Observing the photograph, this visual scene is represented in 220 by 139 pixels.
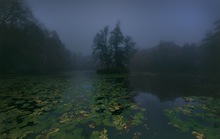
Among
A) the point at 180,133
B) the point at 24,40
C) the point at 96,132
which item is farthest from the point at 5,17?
the point at 180,133

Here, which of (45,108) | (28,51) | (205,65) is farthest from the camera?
(205,65)

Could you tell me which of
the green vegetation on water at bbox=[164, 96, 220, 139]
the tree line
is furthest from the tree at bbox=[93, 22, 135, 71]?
the green vegetation on water at bbox=[164, 96, 220, 139]

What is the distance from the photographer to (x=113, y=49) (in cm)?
4262

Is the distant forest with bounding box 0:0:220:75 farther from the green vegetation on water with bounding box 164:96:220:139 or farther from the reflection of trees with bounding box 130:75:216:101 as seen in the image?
the green vegetation on water with bounding box 164:96:220:139

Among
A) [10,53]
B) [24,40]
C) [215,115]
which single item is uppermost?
[24,40]

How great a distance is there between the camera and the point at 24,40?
31188mm

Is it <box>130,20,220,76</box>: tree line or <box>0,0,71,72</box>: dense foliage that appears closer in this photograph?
<box>0,0,71,72</box>: dense foliage

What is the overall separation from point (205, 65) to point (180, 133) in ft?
155

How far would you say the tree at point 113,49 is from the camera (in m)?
41.6

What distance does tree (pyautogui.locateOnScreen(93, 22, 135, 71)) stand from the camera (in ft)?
137

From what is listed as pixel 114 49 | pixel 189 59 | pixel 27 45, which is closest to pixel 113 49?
pixel 114 49

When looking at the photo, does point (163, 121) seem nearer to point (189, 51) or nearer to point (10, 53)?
point (10, 53)

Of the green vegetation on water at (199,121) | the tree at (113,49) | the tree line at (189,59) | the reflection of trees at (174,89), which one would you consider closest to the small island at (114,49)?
the tree at (113,49)

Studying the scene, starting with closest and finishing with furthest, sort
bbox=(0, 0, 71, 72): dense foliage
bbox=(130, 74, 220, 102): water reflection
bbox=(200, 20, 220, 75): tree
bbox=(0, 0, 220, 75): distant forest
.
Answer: bbox=(130, 74, 220, 102): water reflection → bbox=(0, 0, 71, 72): dense foliage → bbox=(0, 0, 220, 75): distant forest → bbox=(200, 20, 220, 75): tree
